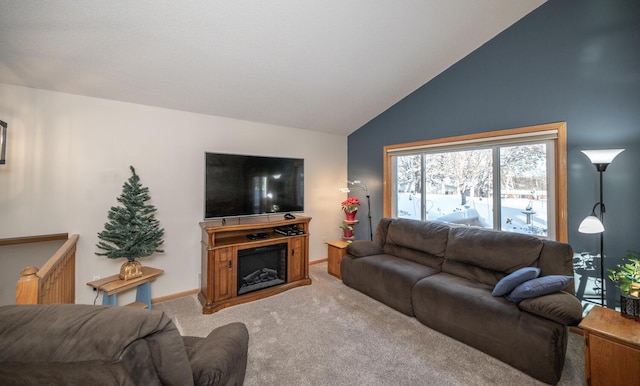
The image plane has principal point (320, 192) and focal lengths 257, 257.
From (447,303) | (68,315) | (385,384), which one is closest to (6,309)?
(68,315)

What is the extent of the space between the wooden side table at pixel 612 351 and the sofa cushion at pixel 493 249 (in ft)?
2.40

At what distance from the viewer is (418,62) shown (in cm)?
323

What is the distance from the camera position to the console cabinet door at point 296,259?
11.8 ft

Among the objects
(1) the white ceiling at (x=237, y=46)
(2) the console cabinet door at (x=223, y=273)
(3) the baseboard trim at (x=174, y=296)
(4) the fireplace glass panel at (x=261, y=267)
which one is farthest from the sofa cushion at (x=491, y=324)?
(3) the baseboard trim at (x=174, y=296)

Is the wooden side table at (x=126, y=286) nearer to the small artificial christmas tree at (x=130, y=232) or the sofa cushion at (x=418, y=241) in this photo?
the small artificial christmas tree at (x=130, y=232)

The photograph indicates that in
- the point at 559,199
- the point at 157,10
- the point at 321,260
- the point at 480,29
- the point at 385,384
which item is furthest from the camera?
the point at 321,260

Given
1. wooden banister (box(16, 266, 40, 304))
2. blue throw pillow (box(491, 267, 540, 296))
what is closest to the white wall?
wooden banister (box(16, 266, 40, 304))

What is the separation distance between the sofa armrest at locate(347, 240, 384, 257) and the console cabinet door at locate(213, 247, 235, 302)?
5.12 ft

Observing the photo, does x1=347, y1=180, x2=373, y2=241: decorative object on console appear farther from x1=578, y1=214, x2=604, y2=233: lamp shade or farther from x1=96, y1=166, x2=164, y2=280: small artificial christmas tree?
x1=96, y1=166, x2=164, y2=280: small artificial christmas tree

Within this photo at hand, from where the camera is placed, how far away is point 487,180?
3.29 metres

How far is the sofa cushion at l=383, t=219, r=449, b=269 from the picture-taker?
10.2 ft

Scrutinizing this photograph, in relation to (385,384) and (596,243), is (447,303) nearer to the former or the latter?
(385,384)

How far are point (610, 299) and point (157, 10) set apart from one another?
4.64m

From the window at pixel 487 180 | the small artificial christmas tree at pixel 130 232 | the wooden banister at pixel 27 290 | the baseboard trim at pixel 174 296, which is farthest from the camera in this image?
the baseboard trim at pixel 174 296
